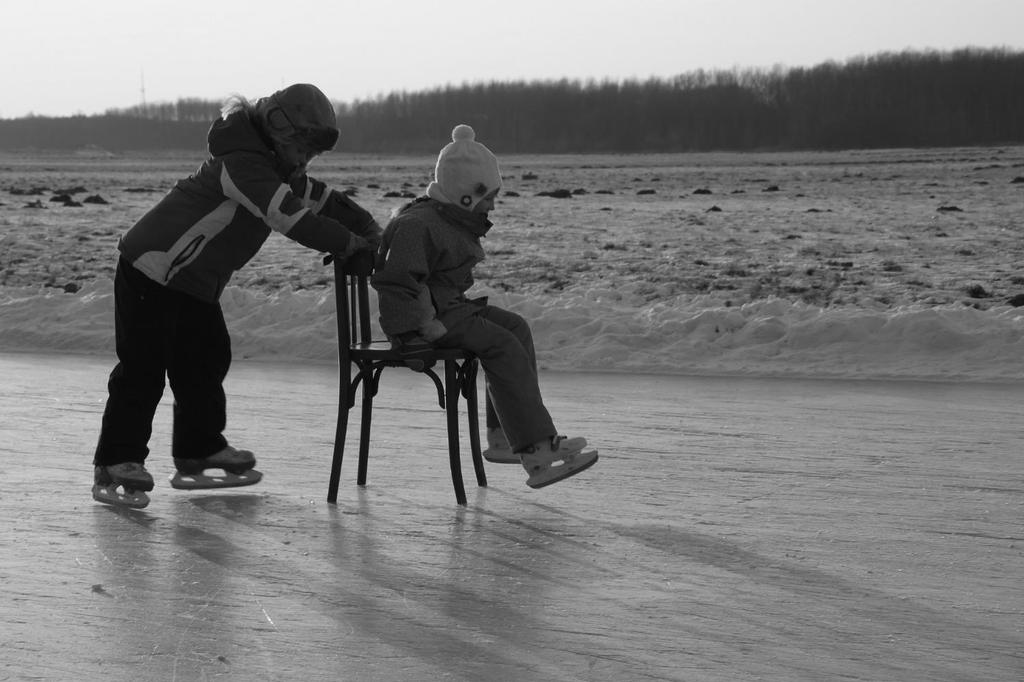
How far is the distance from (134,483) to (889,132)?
323 ft

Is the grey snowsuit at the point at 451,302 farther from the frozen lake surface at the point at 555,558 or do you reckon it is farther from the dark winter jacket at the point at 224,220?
the frozen lake surface at the point at 555,558

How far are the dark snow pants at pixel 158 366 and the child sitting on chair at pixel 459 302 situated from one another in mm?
743

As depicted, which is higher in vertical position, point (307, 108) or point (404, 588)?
point (307, 108)

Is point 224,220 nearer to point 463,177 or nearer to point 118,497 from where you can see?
point 463,177

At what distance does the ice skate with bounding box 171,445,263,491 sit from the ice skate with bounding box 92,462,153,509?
25 centimetres

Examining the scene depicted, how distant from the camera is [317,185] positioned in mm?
5094

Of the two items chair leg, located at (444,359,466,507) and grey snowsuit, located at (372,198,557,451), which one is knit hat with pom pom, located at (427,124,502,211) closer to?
grey snowsuit, located at (372,198,557,451)

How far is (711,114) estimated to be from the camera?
368 feet

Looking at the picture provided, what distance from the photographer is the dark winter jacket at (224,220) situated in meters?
4.68

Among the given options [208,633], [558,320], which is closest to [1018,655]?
[208,633]

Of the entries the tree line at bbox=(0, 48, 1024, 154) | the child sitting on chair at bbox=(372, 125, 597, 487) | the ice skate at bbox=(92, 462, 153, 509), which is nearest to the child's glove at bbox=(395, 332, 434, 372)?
the child sitting on chair at bbox=(372, 125, 597, 487)

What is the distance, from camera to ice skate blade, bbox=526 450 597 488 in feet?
15.3

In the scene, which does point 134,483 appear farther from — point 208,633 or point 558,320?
point 558,320

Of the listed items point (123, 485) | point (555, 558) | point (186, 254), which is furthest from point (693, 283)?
point (555, 558)
